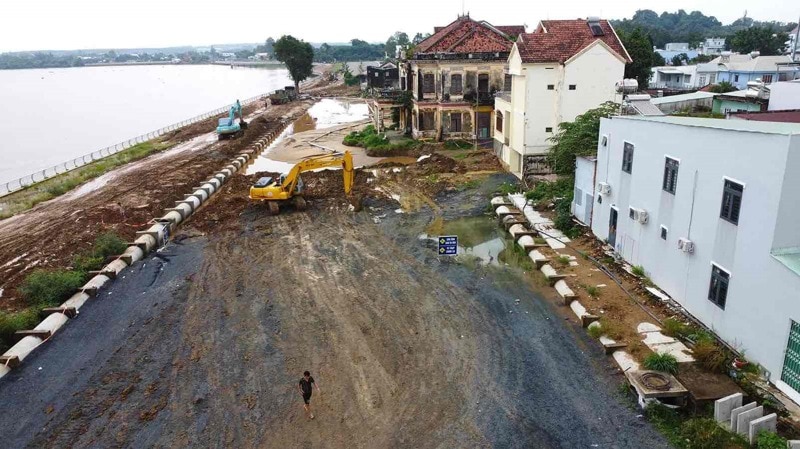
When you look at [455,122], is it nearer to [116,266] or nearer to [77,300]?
[116,266]

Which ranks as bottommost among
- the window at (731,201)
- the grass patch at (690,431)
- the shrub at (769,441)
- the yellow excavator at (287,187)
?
the grass patch at (690,431)

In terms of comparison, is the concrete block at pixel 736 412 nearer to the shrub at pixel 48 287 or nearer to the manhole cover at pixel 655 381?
the manhole cover at pixel 655 381

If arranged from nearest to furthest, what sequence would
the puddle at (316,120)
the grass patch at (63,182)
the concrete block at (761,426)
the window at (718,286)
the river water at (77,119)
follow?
the concrete block at (761,426) → the window at (718,286) → the grass patch at (63,182) → the puddle at (316,120) → the river water at (77,119)

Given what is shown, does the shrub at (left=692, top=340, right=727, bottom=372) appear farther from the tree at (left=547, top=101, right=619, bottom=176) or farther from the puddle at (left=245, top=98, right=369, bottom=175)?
the puddle at (left=245, top=98, right=369, bottom=175)

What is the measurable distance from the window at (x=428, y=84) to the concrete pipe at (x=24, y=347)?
109 ft

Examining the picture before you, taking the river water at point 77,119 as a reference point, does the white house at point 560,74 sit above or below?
above

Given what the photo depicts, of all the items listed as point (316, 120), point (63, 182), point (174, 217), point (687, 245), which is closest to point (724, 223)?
point (687, 245)

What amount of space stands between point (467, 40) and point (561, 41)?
13066 millimetres

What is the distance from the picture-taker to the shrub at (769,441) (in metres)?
10.3

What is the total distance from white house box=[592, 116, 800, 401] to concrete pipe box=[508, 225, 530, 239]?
451cm

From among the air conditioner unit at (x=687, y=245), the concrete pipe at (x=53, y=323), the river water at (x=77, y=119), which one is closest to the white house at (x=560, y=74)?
the air conditioner unit at (x=687, y=245)

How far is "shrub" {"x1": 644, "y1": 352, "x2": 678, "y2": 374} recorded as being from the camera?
12.8m

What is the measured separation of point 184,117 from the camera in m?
88.9

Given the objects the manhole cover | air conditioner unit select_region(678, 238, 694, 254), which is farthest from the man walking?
air conditioner unit select_region(678, 238, 694, 254)
